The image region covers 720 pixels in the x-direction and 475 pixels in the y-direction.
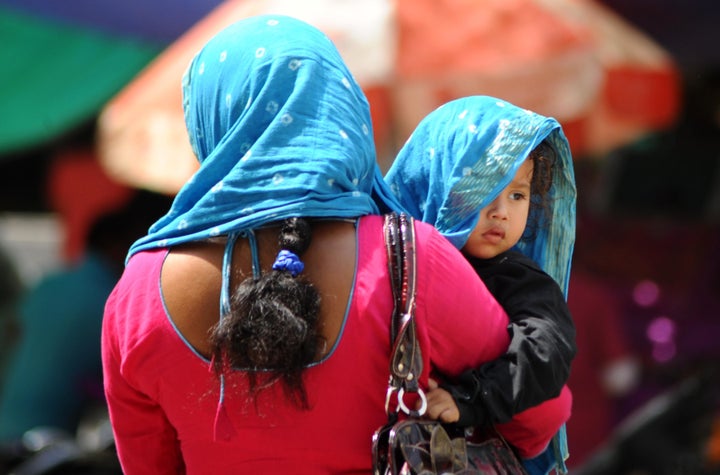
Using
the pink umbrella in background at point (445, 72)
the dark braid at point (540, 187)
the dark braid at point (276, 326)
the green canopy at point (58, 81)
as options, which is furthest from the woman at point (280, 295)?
the green canopy at point (58, 81)

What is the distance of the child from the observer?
175 cm

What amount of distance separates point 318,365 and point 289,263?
15 centimetres

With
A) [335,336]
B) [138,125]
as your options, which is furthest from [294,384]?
[138,125]

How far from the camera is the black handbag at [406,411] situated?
1.68m

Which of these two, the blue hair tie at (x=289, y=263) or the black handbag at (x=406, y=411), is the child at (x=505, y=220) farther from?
the blue hair tie at (x=289, y=263)

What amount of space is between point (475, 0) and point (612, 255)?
1790 mm

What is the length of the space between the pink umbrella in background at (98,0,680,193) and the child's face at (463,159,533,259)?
2.56m

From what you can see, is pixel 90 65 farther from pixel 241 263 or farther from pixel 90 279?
pixel 241 263

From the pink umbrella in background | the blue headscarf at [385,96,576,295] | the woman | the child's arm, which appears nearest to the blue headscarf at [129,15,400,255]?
the woman

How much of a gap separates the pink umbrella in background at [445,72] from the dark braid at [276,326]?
9.39ft

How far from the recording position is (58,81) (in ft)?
19.4

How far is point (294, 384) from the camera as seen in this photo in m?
1.69

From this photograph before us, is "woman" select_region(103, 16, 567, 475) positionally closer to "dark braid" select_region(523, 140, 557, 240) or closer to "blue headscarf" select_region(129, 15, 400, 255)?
"blue headscarf" select_region(129, 15, 400, 255)

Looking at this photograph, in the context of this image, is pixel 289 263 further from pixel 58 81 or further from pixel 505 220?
pixel 58 81
